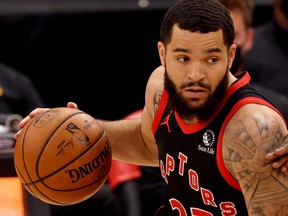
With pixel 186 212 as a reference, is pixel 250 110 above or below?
above

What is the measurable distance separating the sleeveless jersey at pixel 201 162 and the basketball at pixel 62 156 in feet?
0.90

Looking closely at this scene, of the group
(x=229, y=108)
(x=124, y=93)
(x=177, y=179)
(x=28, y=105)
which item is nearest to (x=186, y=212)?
(x=177, y=179)

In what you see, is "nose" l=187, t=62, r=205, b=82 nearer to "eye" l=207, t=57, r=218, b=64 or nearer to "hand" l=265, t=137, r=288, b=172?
"eye" l=207, t=57, r=218, b=64

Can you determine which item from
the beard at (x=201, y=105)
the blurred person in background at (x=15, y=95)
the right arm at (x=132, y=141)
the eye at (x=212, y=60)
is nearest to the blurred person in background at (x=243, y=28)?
the right arm at (x=132, y=141)

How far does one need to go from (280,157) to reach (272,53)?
115 inches

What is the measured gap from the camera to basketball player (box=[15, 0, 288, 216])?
12.2ft

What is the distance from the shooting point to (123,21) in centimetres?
680

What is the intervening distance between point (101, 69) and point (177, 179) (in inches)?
113

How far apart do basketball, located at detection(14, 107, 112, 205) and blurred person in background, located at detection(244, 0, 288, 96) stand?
244cm

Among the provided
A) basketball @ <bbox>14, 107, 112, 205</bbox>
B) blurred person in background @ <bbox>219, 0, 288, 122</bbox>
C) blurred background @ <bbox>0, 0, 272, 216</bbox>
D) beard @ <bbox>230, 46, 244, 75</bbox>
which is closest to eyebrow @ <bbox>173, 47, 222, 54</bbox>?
basketball @ <bbox>14, 107, 112, 205</bbox>

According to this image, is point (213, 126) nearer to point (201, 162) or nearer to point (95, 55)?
point (201, 162)

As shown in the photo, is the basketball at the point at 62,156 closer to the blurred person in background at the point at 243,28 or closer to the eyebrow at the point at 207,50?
the eyebrow at the point at 207,50

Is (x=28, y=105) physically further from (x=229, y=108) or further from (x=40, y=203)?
(x=229, y=108)

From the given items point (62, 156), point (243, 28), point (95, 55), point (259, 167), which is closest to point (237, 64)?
point (243, 28)
